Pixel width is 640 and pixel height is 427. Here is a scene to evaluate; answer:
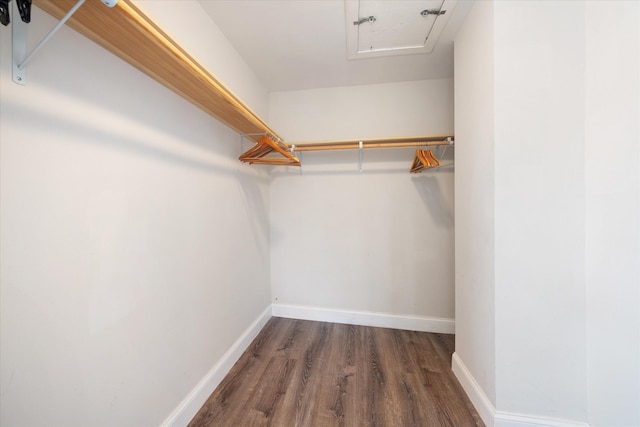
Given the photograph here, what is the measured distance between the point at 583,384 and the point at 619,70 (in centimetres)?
155

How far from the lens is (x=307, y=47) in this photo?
1.70 metres

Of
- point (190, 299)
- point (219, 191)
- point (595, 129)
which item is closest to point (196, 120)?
point (219, 191)

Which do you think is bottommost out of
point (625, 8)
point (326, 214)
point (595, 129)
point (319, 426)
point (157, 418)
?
point (319, 426)

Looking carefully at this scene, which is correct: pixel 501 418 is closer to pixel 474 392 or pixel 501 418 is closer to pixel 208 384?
pixel 474 392

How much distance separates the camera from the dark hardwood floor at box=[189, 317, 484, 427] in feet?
4.16

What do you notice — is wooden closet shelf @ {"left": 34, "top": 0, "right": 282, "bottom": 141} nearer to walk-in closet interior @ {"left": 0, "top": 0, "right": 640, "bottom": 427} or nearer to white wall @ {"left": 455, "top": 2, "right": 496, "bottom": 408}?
walk-in closet interior @ {"left": 0, "top": 0, "right": 640, "bottom": 427}

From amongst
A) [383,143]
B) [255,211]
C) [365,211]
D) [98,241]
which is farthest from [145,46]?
[365,211]

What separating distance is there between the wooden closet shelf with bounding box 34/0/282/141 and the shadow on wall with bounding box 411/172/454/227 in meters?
1.77

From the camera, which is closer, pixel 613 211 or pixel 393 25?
pixel 613 211

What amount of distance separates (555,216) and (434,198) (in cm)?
103

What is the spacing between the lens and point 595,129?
3.43 ft

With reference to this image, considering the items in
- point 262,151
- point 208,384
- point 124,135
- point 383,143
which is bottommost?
point 208,384

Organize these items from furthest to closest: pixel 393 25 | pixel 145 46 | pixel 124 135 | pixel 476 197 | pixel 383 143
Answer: pixel 383 143, pixel 393 25, pixel 476 197, pixel 124 135, pixel 145 46

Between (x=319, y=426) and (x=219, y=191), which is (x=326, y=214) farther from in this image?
(x=319, y=426)
